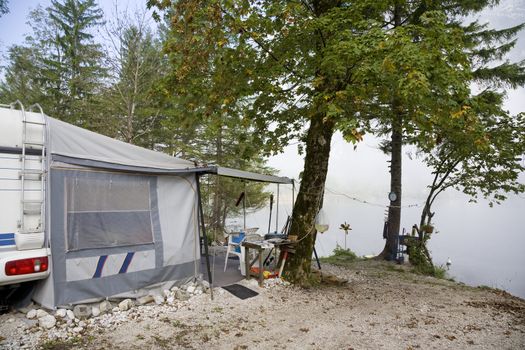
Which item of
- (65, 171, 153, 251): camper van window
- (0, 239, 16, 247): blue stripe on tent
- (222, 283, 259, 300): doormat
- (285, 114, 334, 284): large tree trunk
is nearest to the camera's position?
(0, 239, 16, 247): blue stripe on tent

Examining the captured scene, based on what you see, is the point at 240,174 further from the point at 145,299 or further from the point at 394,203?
the point at 394,203

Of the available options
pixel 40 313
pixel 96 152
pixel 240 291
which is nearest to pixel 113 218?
pixel 96 152

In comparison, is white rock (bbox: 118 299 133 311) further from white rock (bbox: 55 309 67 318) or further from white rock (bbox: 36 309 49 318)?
white rock (bbox: 36 309 49 318)

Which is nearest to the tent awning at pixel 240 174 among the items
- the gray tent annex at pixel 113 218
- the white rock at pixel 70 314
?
the gray tent annex at pixel 113 218

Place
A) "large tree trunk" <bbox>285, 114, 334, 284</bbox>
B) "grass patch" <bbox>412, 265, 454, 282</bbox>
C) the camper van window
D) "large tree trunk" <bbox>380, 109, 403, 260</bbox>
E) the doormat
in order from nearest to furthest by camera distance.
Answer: the camper van window, the doormat, "large tree trunk" <bbox>285, 114, 334, 284</bbox>, "grass patch" <bbox>412, 265, 454, 282</bbox>, "large tree trunk" <bbox>380, 109, 403, 260</bbox>

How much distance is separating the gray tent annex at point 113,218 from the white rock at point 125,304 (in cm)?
14

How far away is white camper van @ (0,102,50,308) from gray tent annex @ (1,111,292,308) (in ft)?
0.31

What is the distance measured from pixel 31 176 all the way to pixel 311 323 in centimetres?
408

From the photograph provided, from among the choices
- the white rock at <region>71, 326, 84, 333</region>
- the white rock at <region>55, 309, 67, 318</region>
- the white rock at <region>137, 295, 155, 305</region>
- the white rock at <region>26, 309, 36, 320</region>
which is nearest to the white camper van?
the white rock at <region>26, 309, 36, 320</region>

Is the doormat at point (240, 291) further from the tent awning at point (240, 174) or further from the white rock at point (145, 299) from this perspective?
the tent awning at point (240, 174)

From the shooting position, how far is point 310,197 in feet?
20.5

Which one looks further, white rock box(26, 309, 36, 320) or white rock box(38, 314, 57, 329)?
white rock box(26, 309, 36, 320)

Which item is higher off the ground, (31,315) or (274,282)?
(31,315)

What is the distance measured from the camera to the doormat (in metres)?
5.30
